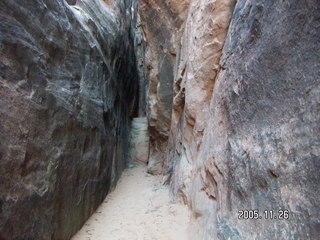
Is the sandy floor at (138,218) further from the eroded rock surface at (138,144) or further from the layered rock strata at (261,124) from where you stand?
the eroded rock surface at (138,144)

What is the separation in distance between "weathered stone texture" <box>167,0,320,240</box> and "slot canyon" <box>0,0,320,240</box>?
0.04 feet

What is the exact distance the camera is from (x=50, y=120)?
4.17m

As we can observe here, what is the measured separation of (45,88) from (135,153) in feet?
26.6

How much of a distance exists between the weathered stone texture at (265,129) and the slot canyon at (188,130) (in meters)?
0.01

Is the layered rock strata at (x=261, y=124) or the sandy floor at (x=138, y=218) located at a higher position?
the layered rock strata at (x=261, y=124)

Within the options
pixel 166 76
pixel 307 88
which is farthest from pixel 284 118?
pixel 166 76

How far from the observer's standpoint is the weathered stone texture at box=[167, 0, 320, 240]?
2.00m

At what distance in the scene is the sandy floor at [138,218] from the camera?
4.78 m

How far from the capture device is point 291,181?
2.11 metres

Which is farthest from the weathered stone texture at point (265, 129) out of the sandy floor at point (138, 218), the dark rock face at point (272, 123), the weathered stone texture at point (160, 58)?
the weathered stone texture at point (160, 58)

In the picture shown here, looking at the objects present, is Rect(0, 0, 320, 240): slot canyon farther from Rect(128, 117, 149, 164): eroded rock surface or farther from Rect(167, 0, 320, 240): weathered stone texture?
Rect(128, 117, 149, 164): eroded rock surface

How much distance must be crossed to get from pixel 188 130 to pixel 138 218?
2.14m

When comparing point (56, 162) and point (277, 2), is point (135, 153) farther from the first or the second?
point (277, 2)

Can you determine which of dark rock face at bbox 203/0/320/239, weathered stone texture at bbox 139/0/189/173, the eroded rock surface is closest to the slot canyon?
dark rock face at bbox 203/0/320/239
